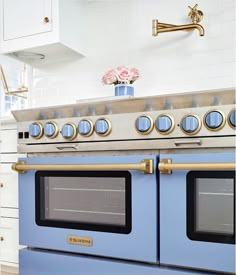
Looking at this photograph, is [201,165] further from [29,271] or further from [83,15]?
[83,15]

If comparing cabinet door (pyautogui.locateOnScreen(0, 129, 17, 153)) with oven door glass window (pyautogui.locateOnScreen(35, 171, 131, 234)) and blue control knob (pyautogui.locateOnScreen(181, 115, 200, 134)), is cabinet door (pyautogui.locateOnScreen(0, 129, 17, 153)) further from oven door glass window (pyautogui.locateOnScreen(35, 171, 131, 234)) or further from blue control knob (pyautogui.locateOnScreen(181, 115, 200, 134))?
blue control knob (pyautogui.locateOnScreen(181, 115, 200, 134))

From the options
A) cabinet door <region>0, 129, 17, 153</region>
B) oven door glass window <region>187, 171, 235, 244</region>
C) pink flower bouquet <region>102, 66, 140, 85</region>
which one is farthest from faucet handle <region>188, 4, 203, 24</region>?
cabinet door <region>0, 129, 17, 153</region>

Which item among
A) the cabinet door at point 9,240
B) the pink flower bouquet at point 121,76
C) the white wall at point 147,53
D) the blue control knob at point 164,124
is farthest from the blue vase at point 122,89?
the cabinet door at point 9,240

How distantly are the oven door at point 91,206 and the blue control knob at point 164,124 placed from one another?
0.11m

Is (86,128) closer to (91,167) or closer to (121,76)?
(91,167)

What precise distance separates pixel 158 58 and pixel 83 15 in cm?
57

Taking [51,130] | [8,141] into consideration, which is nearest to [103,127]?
[51,130]

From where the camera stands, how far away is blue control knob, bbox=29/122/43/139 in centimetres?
130

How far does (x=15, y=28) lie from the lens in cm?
168

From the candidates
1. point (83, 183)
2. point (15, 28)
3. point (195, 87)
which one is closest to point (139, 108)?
point (83, 183)

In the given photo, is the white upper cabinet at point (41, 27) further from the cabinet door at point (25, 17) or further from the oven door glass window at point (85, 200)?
the oven door glass window at point (85, 200)

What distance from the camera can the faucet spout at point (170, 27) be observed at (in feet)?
4.89

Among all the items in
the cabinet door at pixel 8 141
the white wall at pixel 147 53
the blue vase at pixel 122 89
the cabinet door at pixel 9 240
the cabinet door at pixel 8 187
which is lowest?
the cabinet door at pixel 9 240

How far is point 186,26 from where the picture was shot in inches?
59.0
